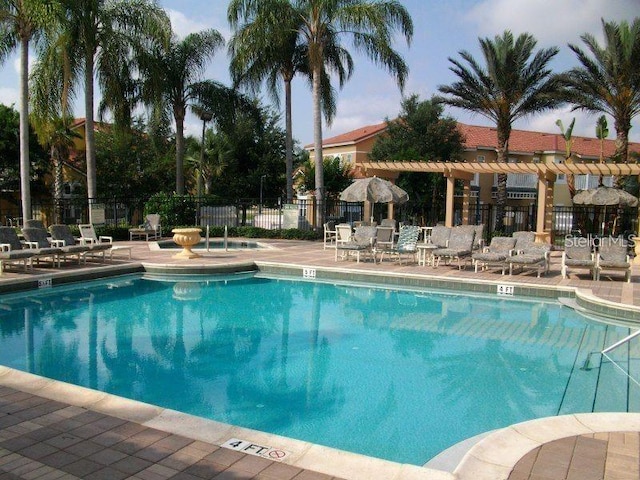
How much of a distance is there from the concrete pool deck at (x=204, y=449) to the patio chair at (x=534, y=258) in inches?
332

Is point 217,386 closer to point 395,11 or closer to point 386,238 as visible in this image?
point 386,238

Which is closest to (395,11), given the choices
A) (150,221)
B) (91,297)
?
(150,221)

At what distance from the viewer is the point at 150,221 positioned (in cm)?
2002

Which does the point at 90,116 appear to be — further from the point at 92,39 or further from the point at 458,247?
the point at 458,247

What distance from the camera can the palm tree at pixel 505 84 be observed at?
22125 mm

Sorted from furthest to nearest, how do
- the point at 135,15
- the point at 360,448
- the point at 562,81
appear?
the point at 562,81 → the point at 135,15 → the point at 360,448

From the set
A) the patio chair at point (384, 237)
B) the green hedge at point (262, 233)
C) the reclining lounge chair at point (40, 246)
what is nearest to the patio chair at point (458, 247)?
the patio chair at point (384, 237)

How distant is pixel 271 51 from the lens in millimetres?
22234

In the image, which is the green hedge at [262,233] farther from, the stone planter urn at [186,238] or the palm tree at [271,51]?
the stone planter urn at [186,238]

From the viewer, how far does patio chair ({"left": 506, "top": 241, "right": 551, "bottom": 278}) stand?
40.6 feet

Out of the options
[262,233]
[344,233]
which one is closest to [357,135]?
[262,233]

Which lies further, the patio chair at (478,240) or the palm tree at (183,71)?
the palm tree at (183,71)

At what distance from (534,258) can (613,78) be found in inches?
477

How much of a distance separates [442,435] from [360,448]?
83cm
